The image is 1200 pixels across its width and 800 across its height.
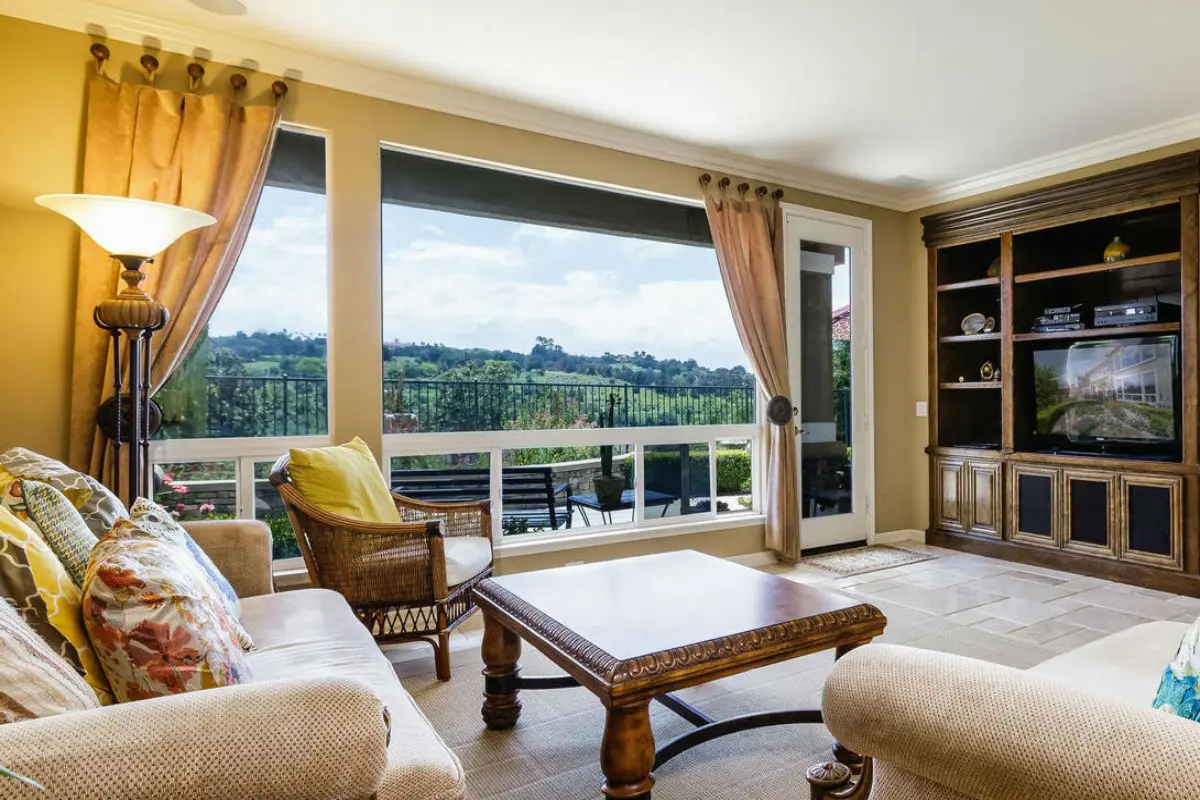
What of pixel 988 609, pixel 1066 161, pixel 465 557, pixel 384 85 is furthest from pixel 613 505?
pixel 1066 161

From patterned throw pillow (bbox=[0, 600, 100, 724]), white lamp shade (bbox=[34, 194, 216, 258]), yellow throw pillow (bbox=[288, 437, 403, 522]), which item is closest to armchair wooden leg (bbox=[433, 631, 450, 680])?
yellow throw pillow (bbox=[288, 437, 403, 522])

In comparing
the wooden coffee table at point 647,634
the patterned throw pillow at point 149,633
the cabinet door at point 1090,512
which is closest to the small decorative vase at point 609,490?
the wooden coffee table at point 647,634

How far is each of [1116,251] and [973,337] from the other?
1.02 m

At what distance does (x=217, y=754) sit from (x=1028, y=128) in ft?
16.1

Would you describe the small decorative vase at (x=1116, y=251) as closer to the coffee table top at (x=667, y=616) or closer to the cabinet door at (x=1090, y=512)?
the cabinet door at (x=1090, y=512)

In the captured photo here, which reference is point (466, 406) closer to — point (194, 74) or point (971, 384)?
point (194, 74)

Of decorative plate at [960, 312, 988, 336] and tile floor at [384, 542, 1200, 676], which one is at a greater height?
decorative plate at [960, 312, 988, 336]

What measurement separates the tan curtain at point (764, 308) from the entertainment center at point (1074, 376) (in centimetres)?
149

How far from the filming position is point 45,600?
1180 mm

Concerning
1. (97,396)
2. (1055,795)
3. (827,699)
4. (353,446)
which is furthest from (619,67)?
(1055,795)

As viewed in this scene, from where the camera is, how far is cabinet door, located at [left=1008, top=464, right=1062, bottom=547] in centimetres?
448

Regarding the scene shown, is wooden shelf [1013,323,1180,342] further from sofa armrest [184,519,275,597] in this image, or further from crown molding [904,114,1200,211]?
sofa armrest [184,519,275,597]

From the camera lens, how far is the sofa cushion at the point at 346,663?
117cm

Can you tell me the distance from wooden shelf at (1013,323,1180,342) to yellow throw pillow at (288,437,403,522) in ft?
14.3
